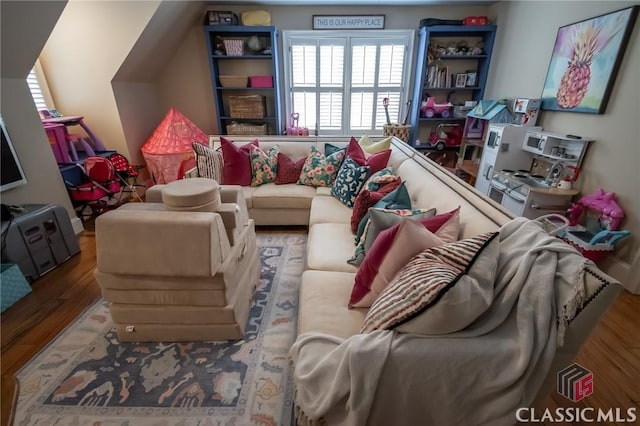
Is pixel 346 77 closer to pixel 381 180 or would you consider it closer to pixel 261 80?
pixel 261 80

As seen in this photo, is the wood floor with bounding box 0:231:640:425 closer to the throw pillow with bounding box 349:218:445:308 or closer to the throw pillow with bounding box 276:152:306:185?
the throw pillow with bounding box 349:218:445:308

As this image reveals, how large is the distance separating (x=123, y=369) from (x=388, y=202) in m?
1.59

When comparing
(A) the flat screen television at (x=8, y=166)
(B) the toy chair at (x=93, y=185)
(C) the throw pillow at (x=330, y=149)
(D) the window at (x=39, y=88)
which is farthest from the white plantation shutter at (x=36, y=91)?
(C) the throw pillow at (x=330, y=149)

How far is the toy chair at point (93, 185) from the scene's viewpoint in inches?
106

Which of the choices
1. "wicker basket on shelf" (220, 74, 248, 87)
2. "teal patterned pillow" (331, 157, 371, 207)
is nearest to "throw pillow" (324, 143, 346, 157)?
"teal patterned pillow" (331, 157, 371, 207)

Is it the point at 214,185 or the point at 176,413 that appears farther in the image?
the point at 214,185

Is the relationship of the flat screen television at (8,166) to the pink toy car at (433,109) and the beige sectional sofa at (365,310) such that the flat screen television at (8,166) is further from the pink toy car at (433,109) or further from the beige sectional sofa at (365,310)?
the pink toy car at (433,109)

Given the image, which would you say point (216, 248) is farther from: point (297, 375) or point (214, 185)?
point (297, 375)

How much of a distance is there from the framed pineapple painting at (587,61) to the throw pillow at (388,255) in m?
2.26

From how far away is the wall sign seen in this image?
12.2 ft

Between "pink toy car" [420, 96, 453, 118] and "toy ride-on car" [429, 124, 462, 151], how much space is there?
0.23 meters

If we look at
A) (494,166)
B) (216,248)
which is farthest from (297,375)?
(494,166)

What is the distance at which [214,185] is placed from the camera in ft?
4.76

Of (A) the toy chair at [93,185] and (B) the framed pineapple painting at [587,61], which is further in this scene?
(A) the toy chair at [93,185]
